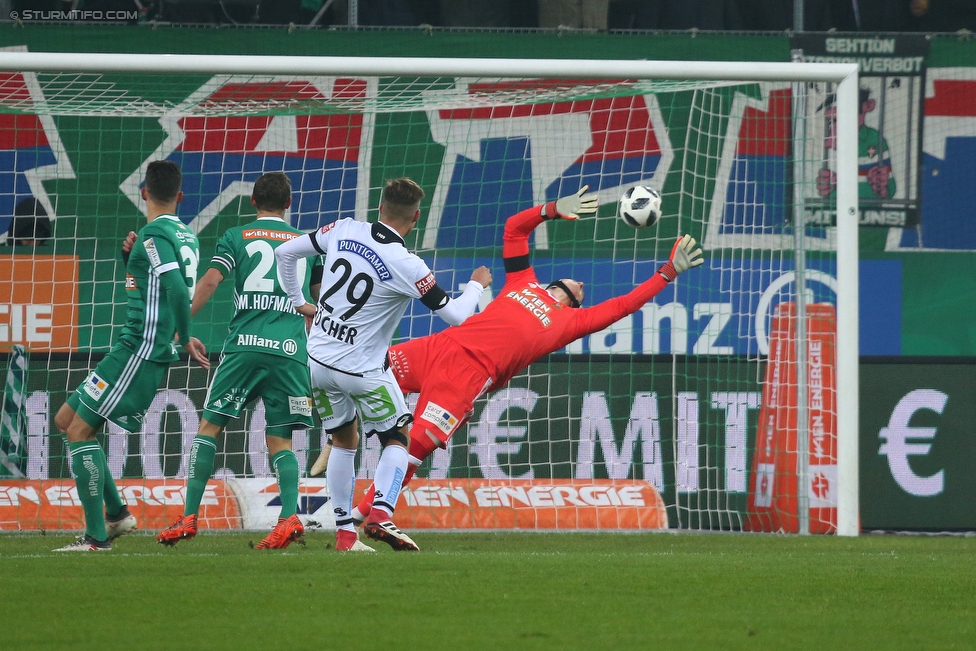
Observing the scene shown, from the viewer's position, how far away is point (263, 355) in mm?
6531

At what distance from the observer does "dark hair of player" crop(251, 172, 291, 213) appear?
21.8 feet

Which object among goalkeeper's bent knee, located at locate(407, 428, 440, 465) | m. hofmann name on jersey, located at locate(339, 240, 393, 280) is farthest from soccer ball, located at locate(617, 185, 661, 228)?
m. hofmann name on jersey, located at locate(339, 240, 393, 280)

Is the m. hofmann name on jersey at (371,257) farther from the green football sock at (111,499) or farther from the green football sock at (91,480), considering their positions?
the green football sock at (111,499)

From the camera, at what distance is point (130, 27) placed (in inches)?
395

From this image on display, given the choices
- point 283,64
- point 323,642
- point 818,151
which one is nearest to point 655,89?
point 818,151

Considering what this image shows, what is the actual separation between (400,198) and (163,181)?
1.28m

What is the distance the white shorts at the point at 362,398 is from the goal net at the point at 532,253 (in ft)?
7.16

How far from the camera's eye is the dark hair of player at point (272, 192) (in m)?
6.65

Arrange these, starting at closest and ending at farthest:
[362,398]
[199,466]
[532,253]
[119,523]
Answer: [362,398]
[199,466]
[119,523]
[532,253]

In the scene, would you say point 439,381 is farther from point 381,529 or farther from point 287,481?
point 381,529

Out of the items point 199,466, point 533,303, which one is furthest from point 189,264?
point 533,303

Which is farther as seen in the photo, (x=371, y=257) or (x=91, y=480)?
(x=91, y=480)

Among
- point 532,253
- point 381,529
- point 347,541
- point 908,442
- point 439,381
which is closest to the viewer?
point 381,529

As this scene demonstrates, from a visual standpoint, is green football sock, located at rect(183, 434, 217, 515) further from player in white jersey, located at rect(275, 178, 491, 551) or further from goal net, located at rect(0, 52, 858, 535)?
goal net, located at rect(0, 52, 858, 535)
